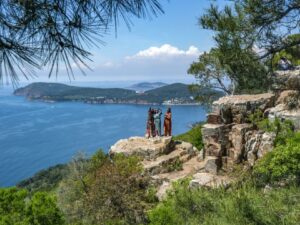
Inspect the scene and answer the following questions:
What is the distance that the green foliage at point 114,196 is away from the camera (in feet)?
44.6

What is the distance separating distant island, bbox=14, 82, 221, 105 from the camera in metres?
125

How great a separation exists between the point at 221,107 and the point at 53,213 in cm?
757

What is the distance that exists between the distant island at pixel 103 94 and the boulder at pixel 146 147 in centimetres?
9919

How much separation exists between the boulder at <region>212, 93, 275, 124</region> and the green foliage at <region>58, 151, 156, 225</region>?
13.2 ft

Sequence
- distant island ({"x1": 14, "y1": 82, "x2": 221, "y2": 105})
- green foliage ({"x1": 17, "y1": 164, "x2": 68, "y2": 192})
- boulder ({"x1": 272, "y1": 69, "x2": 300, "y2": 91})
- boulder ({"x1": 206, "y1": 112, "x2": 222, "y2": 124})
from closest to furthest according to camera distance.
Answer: boulder ({"x1": 272, "y1": 69, "x2": 300, "y2": 91}) < boulder ({"x1": 206, "y1": 112, "x2": 222, "y2": 124}) < green foliage ({"x1": 17, "y1": 164, "x2": 68, "y2": 192}) < distant island ({"x1": 14, "y1": 82, "x2": 221, "y2": 105})

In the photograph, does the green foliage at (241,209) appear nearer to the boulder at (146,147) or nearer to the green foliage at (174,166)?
the green foliage at (174,166)

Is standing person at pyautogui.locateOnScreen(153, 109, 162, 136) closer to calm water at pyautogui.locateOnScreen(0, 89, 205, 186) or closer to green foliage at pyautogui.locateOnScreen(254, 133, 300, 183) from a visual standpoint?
green foliage at pyautogui.locateOnScreen(254, 133, 300, 183)

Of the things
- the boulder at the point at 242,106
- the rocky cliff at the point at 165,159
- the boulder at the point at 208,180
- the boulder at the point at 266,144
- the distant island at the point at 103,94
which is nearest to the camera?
the boulder at the point at 208,180

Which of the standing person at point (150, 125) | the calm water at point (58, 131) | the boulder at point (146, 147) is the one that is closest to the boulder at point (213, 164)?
the boulder at point (146, 147)

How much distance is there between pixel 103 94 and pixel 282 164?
142m

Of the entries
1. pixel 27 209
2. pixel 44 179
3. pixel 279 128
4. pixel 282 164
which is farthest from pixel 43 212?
pixel 44 179

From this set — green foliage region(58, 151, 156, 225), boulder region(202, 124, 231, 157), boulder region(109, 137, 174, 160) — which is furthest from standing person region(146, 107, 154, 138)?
boulder region(202, 124, 231, 157)

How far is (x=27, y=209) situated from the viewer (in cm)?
1197

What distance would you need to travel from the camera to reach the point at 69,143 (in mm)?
75625
